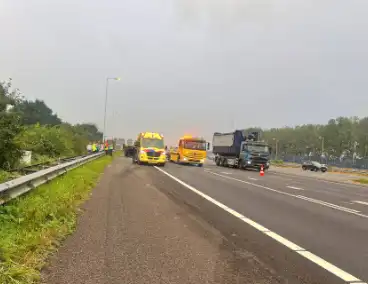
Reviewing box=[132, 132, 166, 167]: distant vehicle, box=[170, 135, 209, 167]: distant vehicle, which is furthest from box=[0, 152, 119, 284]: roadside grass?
box=[170, 135, 209, 167]: distant vehicle

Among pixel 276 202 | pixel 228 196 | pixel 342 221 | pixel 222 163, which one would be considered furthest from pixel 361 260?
pixel 222 163

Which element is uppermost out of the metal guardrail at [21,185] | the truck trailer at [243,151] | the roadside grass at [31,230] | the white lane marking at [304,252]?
the truck trailer at [243,151]

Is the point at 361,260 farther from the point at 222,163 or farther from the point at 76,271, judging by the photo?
the point at 222,163

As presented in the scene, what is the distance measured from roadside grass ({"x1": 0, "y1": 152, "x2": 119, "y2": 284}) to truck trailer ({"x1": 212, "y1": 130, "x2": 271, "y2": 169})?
31.0m

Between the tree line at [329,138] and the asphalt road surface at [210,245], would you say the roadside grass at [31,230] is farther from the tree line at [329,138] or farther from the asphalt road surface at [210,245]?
the tree line at [329,138]

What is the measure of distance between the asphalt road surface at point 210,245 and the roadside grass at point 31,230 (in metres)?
0.23

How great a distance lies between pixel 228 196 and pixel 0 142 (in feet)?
26.8

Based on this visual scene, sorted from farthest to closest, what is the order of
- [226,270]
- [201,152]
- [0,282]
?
[201,152]
[226,270]
[0,282]

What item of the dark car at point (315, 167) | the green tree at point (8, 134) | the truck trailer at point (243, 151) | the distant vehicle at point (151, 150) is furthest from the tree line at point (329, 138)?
the green tree at point (8, 134)

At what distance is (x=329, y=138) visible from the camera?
128 metres

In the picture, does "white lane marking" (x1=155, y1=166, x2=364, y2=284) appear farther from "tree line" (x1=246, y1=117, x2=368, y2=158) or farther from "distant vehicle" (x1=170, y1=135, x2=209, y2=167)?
"tree line" (x1=246, y1=117, x2=368, y2=158)

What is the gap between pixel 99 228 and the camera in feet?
26.2

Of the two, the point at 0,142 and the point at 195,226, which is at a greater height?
the point at 0,142

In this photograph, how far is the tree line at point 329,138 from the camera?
116m
